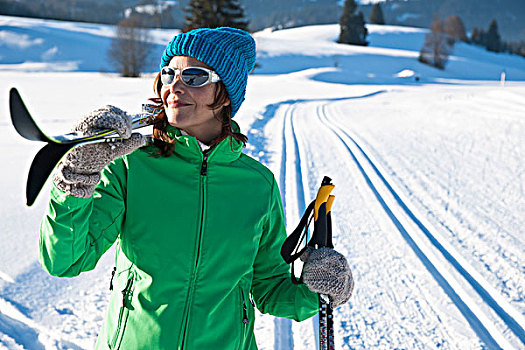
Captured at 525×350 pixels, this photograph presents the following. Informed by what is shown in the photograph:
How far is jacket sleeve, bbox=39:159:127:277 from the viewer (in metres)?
1.01

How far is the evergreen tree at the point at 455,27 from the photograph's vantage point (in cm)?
7156

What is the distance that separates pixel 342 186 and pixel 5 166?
4675 mm

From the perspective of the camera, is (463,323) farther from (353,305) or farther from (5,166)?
(5,166)

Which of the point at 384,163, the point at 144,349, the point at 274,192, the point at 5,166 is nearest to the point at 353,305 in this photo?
the point at 274,192

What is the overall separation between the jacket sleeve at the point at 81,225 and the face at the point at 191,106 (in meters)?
0.25

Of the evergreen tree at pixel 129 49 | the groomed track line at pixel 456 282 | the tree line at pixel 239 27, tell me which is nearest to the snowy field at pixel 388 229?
the groomed track line at pixel 456 282

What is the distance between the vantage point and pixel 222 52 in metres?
1.42

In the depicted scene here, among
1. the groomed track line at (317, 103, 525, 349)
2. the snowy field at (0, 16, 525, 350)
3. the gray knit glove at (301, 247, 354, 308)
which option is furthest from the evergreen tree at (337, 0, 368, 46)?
the gray knit glove at (301, 247, 354, 308)

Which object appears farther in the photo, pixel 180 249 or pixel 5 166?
pixel 5 166

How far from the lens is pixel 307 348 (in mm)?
2527

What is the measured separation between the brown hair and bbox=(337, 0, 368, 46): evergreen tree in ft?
209

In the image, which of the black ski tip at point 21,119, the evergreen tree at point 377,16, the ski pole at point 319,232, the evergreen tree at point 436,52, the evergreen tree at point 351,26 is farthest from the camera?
the evergreen tree at point 377,16

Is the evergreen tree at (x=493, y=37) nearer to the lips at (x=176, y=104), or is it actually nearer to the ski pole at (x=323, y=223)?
the ski pole at (x=323, y=223)

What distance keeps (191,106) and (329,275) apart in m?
0.78
